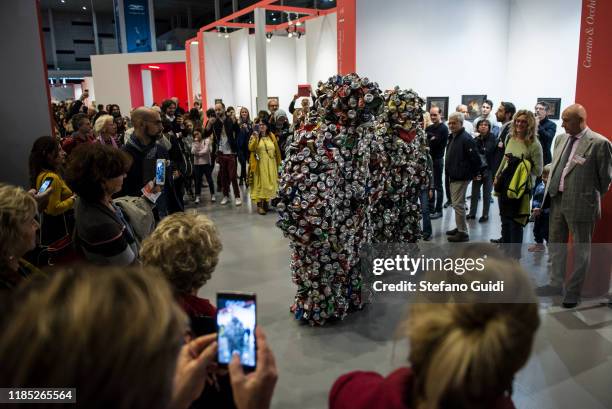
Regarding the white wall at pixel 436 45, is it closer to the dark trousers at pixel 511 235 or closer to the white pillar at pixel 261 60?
the white pillar at pixel 261 60

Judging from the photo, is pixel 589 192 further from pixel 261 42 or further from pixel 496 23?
pixel 261 42

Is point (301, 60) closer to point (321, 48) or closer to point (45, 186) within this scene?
point (321, 48)

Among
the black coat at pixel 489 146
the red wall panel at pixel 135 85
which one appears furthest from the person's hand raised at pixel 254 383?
the red wall panel at pixel 135 85

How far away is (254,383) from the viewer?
41.7 inches

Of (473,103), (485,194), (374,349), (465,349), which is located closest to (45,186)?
(374,349)

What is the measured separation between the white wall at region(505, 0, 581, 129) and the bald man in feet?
23.7

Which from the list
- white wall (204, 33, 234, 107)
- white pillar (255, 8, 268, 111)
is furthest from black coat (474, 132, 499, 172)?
white wall (204, 33, 234, 107)

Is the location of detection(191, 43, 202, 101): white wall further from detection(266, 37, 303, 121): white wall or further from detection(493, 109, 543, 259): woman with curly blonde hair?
detection(493, 109, 543, 259): woman with curly blonde hair

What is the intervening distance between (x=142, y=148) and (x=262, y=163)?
3.31 metres

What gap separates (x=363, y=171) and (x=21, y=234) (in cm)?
239

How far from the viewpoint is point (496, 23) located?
8.83 meters

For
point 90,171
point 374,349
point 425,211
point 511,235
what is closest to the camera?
point 90,171

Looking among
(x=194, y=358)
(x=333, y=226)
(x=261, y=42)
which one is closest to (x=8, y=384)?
(x=194, y=358)

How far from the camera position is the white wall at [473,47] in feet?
25.5
